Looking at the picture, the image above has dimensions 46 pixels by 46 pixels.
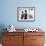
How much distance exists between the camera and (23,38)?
379cm

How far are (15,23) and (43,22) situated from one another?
934 mm

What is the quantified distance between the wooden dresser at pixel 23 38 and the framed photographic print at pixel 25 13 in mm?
663

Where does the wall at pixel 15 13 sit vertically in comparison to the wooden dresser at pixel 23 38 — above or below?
above

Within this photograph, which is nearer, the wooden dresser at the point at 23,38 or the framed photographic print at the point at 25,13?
the wooden dresser at the point at 23,38

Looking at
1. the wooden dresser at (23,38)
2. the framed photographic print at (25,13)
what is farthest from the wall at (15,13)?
the wooden dresser at (23,38)

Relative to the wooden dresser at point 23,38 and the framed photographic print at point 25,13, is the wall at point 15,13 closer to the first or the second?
the framed photographic print at point 25,13

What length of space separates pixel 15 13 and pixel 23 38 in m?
0.94

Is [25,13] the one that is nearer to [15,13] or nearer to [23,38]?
[15,13]

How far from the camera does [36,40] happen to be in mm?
3793

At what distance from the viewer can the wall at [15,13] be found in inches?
167

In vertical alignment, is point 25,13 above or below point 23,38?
above

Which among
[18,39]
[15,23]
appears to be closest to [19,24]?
[15,23]

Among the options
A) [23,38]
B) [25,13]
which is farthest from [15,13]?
[23,38]

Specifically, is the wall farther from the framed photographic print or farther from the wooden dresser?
the wooden dresser
